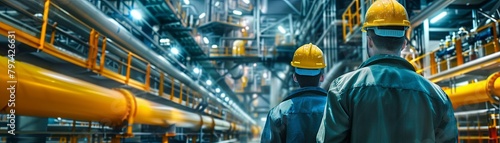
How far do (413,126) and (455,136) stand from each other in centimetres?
26

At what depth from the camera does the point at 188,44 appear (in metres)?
15.3

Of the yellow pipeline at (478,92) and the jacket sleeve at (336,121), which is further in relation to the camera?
the yellow pipeline at (478,92)

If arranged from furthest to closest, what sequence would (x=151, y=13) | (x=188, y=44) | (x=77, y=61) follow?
1. (x=188, y=44)
2. (x=151, y=13)
3. (x=77, y=61)

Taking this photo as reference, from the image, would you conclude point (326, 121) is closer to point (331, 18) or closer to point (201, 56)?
point (331, 18)

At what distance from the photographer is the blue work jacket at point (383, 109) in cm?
143

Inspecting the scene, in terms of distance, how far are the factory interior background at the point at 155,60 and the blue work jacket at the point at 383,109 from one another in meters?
2.18

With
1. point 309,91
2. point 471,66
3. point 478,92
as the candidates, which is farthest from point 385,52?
point 471,66

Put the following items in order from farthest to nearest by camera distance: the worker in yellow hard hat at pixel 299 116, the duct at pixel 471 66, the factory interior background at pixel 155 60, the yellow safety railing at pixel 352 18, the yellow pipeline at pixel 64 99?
1. the yellow safety railing at pixel 352 18
2. the duct at pixel 471 66
3. the factory interior background at pixel 155 60
4. the yellow pipeline at pixel 64 99
5. the worker in yellow hard hat at pixel 299 116

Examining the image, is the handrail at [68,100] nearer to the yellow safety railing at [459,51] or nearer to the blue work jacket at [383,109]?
the blue work jacket at [383,109]

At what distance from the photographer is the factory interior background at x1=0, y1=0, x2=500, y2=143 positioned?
324 centimetres

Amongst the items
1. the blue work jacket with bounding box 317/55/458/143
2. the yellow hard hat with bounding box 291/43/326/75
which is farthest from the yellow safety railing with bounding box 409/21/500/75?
the blue work jacket with bounding box 317/55/458/143

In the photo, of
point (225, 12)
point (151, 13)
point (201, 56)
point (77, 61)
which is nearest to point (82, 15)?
point (77, 61)

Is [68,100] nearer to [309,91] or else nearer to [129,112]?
[129,112]

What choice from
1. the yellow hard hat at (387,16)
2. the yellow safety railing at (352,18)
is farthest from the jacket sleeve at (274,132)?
the yellow safety railing at (352,18)
